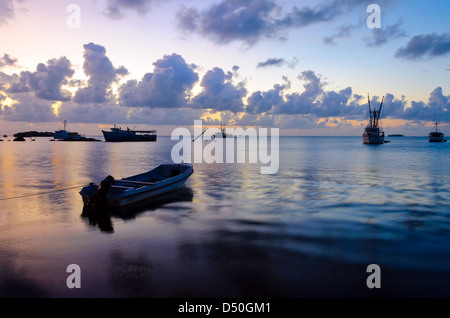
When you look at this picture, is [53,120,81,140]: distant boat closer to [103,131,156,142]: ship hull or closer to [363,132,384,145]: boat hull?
[103,131,156,142]: ship hull

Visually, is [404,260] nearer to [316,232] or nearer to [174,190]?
[316,232]

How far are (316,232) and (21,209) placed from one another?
1545 centimetres

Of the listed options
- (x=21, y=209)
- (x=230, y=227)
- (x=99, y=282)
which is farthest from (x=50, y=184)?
(x=99, y=282)

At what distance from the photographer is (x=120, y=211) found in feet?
51.8

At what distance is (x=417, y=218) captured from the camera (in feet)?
47.9

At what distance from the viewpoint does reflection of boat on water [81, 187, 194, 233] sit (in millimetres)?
13797

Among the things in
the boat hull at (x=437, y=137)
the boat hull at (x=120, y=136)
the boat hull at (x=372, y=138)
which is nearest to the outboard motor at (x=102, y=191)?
the boat hull at (x=372, y=138)

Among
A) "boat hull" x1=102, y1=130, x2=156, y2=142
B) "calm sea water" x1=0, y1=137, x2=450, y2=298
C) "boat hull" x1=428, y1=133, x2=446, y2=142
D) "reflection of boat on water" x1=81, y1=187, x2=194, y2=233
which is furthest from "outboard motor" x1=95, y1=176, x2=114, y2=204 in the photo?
"boat hull" x1=428, y1=133, x2=446, y2=142

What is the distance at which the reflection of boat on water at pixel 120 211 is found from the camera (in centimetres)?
1380

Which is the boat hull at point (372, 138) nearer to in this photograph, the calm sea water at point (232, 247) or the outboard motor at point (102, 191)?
the calm sea water at point (232, 247)

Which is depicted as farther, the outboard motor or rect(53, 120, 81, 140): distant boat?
rect(53, 120, 81, 140): distant boat

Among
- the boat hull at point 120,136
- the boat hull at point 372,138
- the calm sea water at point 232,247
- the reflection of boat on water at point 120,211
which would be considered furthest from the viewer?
the boat hull at point 120,136
